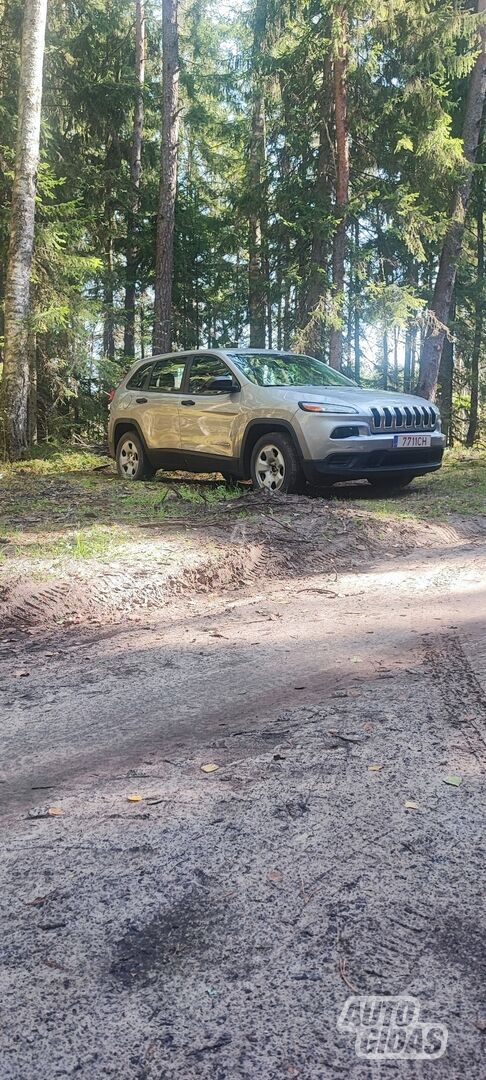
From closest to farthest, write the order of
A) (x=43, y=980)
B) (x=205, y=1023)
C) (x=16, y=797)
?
(x=205, y=1023), (x=43, y=980), (x=16, y=797)

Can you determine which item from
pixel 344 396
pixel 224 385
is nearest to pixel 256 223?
pixel 224 385

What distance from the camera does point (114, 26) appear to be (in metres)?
20.4

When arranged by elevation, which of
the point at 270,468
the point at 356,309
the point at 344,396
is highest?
the point at 356,309

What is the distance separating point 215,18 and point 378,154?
13.1 metres

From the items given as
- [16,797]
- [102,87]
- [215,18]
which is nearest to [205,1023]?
[16,797]

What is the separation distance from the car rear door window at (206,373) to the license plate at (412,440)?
7.76 ft

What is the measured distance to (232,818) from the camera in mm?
2533

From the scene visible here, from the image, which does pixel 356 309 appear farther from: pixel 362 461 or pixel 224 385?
pixel 362 461

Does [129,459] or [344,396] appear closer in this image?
[344,396]

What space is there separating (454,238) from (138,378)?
34.9 feet

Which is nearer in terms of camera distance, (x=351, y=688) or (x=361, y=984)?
(x=361, y=984)

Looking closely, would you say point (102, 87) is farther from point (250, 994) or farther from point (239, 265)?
point (250, 994)

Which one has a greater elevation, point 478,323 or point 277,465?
point 478,323

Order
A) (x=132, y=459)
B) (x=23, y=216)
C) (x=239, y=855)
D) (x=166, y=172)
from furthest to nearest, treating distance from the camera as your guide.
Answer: (x=166, y=172), (x=23, y=216), (x=132, y=459), (x=239, y=855)
